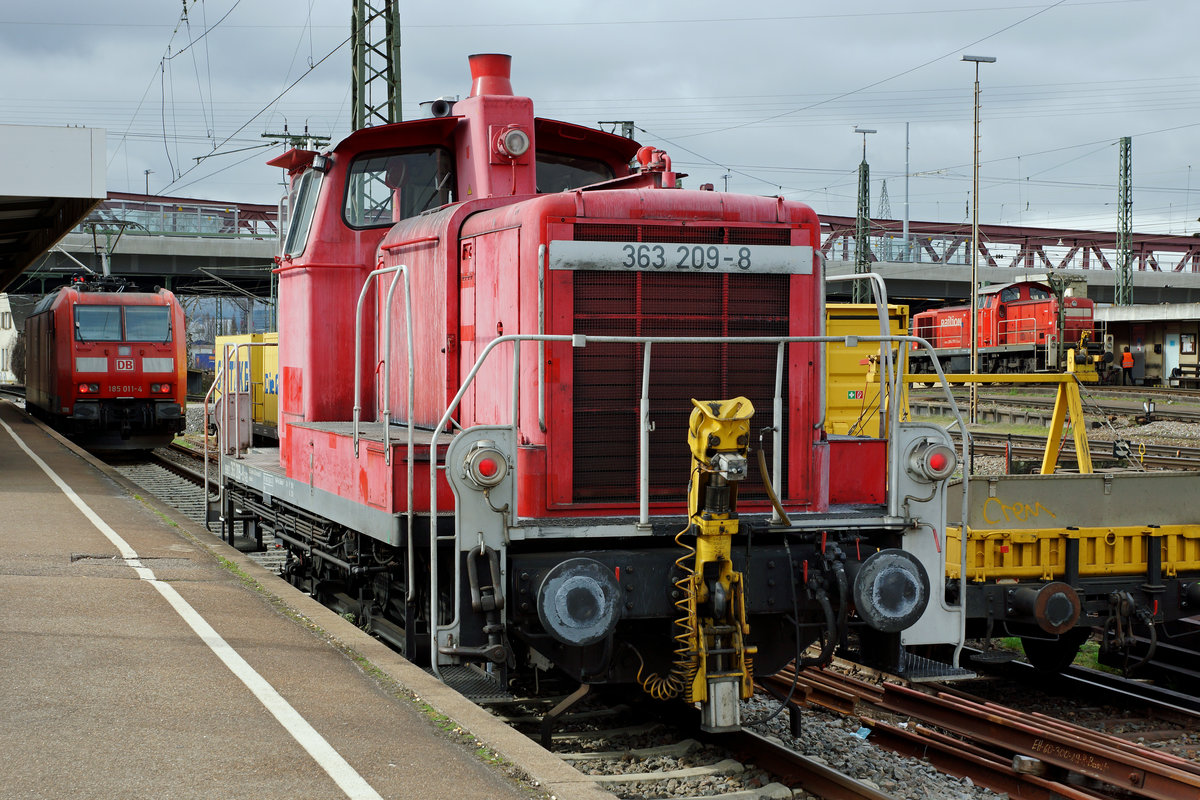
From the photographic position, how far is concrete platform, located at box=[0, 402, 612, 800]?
165 inches

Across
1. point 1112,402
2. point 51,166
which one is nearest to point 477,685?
point 51,166

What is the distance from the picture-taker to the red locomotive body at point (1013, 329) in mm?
37125

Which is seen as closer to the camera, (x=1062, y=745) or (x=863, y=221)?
(x=1062, y=745)

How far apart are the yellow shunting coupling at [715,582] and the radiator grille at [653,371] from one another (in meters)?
0.48

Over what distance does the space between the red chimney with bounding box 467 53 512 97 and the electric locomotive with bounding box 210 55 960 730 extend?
0.41 meters

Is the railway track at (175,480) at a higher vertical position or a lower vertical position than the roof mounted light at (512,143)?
lower

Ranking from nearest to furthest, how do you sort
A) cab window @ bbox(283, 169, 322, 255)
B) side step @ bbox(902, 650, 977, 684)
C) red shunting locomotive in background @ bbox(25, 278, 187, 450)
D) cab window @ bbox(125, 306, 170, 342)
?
side step @ bbox(902, 650, 977, 684), cab window @ bbox(283, 169, 322, 255), red shunting locomotive in background @ bbox(25, 278, 187, 450), cab window @ bbox(125, 306, 170, 342)

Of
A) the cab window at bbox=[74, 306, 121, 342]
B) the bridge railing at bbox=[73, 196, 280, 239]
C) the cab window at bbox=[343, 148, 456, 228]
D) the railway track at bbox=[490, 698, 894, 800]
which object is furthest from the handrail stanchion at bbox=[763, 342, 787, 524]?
the bridge railing at bbox=[73, 196, 280, 239]

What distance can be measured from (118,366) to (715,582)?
59.8ft

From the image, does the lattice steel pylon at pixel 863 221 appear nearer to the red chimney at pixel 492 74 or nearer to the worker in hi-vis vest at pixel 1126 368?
the worker in hi-vis vest at pixel 1126 368

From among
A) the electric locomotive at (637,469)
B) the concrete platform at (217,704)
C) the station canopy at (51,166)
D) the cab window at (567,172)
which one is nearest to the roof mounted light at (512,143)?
the electric locomotive at (637,469)

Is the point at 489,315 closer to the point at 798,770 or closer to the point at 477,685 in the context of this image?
the point at 477,685

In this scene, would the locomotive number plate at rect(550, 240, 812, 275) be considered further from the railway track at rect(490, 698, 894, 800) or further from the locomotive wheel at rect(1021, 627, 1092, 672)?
the locomotive wheel at rect(1021, 627, 1092, 672)

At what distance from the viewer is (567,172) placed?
747 centimetres
